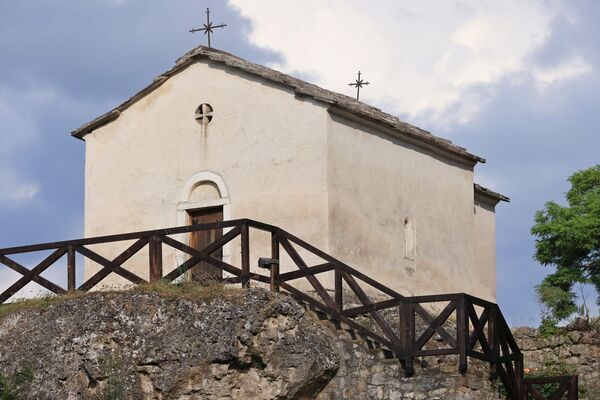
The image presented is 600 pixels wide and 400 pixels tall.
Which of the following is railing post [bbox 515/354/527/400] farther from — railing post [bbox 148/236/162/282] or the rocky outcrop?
railing post [bbox 148/236/162/282]

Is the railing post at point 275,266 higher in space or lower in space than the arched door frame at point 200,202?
lower

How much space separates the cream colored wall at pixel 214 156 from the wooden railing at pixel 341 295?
39.9 inches

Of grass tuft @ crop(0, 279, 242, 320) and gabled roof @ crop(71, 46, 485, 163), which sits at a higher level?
gabled roof @ crop(71, 46, 485, 163)

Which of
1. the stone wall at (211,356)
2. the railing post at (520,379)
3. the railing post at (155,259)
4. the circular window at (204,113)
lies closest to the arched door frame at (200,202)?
the circular window at (204,113)

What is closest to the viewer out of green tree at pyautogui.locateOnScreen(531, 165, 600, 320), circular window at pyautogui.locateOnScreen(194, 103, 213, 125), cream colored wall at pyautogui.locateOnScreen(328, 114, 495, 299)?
cream colored wall at pyautogui.locateOnScreen(328, 114, 495, 299)

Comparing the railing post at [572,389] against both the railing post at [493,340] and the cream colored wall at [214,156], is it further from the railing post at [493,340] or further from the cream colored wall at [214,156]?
the cream colored wall at [214,156]

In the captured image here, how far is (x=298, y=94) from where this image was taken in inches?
861

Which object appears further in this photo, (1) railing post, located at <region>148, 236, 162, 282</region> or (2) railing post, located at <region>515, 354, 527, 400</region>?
(2) railing post, located at <region>515, 354, 527, 400</region>

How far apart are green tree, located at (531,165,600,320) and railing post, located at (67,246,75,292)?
39.0 feet

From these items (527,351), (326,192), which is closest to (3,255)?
(326,192)

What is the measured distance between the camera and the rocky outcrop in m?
18.6

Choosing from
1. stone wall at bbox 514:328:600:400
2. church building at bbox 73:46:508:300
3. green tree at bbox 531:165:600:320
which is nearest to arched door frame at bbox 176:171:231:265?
church building at bbox 73:46:508:300

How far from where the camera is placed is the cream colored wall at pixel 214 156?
71.1 ft

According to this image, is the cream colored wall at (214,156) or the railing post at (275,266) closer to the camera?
the railing post at (275,266)
